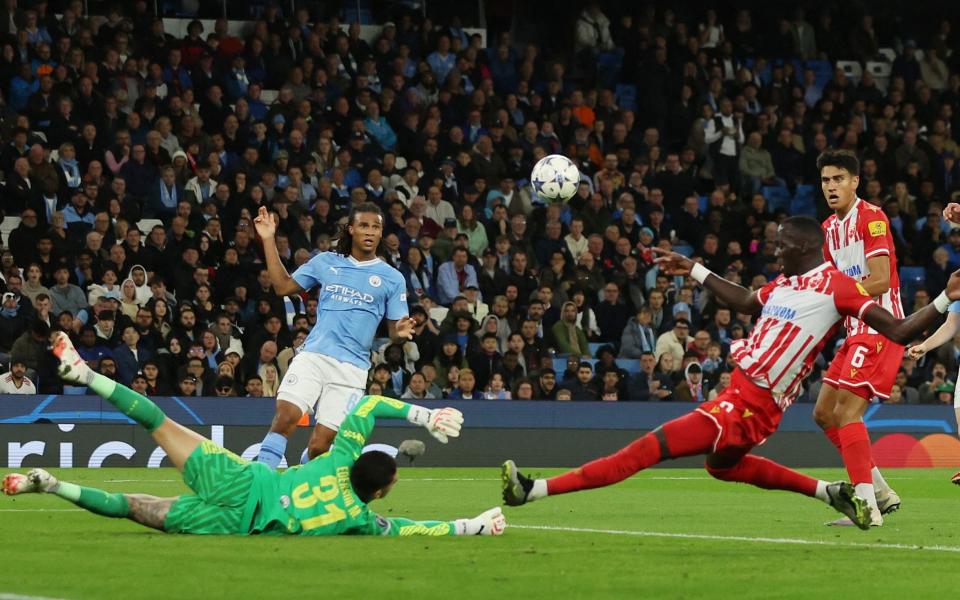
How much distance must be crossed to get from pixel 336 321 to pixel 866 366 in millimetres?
3861

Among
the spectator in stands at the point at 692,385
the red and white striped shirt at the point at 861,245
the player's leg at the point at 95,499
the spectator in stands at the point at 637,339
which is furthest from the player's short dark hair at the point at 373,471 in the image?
the spectator in stands at the point at 637,339

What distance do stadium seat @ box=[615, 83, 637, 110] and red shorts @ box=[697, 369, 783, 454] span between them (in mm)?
20781

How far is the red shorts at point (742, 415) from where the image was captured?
959 centimetres

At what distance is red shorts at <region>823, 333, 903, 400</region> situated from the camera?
11281 millimetres

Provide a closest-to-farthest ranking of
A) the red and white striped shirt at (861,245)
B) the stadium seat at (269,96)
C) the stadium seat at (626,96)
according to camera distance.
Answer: the red and white striped shirt at (861,245) < the stadium seat at (269,96) < the stadium seat at (626,96)

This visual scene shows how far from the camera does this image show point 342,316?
1198cm

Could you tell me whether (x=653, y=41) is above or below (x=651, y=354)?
above

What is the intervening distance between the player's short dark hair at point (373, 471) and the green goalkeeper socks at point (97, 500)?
135cm

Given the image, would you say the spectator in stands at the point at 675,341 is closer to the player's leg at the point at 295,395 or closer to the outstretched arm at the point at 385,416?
the player's leg at the point at 295,395

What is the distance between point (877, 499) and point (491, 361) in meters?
11.4

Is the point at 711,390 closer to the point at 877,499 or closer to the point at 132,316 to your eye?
the point at 132,316

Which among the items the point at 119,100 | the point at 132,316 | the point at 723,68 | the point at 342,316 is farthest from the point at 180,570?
the point at 723,68

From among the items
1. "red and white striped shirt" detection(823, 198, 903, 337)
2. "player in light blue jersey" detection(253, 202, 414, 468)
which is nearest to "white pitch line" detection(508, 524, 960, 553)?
"player in light blue jersey" detection(253, 202, 414, 468)

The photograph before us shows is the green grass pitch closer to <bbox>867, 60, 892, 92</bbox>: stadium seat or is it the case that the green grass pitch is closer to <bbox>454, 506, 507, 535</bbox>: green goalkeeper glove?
<bbox>454, 506, 507, 535</bbox>: green goalkeeper glove
